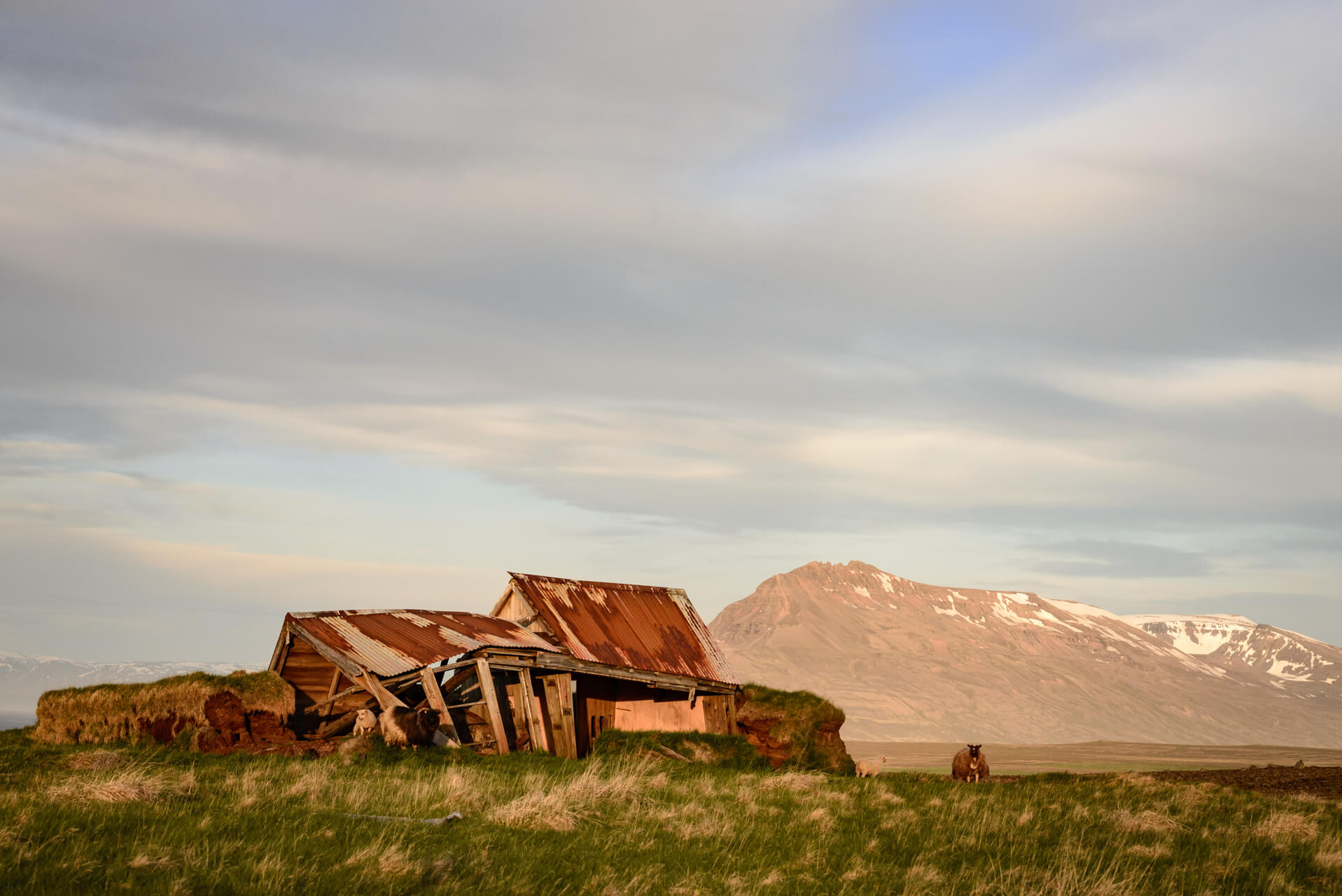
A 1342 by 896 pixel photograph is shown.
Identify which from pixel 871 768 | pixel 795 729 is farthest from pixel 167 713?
pixel 871 768

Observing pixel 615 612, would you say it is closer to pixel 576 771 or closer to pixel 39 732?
pixel 576 771

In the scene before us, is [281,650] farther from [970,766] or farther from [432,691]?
[970,766]

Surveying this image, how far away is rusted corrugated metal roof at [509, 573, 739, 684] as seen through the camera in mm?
30359

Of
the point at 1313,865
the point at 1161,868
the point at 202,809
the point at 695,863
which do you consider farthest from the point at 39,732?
the point at 1313,865

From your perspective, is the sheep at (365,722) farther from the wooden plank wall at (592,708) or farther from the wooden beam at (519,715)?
the wooden plank wall at (592,708)

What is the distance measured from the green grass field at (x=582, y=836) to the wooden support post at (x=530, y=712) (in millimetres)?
6459

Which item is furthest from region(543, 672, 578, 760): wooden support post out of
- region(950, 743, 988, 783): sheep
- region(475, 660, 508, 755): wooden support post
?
region(950, 743, 988, 783): sheep

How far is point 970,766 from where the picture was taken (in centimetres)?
2577

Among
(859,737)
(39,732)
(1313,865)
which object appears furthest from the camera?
(859,737)

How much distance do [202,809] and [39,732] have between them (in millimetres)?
14101

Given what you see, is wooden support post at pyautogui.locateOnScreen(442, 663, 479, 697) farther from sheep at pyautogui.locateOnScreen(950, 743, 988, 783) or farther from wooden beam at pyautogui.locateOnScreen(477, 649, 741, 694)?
sheep at pyautogui.locateOnScreen(950, 743, 988, 783)

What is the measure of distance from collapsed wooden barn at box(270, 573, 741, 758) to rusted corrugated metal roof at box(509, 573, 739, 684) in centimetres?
6

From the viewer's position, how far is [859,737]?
174375 millimetres

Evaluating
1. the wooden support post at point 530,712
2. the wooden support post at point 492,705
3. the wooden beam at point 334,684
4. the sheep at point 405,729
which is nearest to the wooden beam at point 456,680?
the wooden support post at point 492,705
